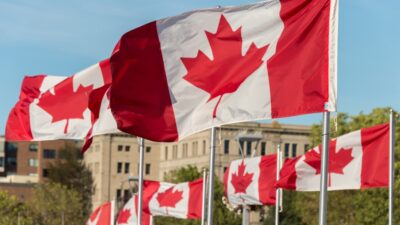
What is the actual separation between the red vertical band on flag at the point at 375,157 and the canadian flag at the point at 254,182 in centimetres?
1039

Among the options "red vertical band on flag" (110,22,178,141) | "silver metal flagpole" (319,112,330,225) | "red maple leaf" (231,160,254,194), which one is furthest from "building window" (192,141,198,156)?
"silver metal flagpole" (319,112,330,225)

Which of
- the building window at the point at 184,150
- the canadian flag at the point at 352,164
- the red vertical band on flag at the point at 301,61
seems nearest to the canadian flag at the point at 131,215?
the canadian flag at the point at 352,164

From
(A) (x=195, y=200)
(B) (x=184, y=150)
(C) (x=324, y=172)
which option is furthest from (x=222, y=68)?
(B) (x=184, y=150)

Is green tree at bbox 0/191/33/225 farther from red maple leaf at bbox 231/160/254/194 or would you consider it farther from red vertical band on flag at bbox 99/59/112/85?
red vertical band on flag at bbox 99/59/112/85

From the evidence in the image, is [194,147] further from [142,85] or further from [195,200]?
[142,85]

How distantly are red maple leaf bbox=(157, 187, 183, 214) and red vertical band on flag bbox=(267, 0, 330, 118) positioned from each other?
2779 cm

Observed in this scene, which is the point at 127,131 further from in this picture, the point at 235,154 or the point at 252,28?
the point at 235,154

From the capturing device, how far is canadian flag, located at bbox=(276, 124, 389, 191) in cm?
3278

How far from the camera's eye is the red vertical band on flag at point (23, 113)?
35.2 metres

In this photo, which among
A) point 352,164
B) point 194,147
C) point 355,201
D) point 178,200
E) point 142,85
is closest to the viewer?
point 142,85

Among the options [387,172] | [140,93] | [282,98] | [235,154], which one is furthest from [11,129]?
[235,154]

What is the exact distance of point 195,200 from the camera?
1842 inches

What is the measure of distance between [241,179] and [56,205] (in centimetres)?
12836

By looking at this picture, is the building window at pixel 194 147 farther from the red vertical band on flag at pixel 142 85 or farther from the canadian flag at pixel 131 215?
the red vertical band on flag at pixel 142 85
